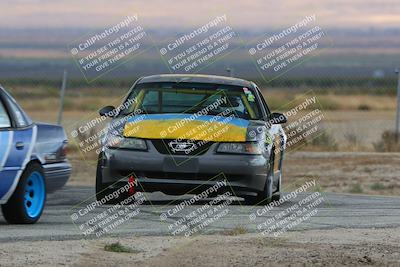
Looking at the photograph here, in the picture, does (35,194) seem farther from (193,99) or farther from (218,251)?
(193,99)

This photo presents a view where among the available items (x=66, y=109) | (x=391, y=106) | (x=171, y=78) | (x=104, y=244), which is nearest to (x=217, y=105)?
(x=171, y=78)

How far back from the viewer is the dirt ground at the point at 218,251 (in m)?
10.5

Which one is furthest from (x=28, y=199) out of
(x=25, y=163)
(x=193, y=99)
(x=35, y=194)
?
(x=193, y=99)

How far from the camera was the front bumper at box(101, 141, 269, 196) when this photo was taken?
14891 millimetres

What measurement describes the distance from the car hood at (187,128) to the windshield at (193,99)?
43 centimetres

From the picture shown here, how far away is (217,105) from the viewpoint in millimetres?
16109

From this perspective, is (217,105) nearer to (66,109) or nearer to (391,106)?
(66,109)

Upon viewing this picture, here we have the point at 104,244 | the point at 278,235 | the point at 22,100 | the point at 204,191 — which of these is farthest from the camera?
the point at 22,100

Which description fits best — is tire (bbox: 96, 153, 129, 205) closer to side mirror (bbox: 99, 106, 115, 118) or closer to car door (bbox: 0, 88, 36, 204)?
side mirror (bbox: 99, 106, 115, 118)

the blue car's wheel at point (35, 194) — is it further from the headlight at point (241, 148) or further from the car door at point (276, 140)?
the car door at point (276, 140)

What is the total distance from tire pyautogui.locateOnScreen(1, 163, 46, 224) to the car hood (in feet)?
6.89

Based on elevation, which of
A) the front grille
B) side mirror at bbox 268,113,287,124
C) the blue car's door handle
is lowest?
side mirror at bbox 268,113,287,124

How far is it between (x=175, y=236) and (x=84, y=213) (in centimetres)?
227

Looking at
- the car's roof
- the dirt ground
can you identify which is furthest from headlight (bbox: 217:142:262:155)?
the dirt ground
